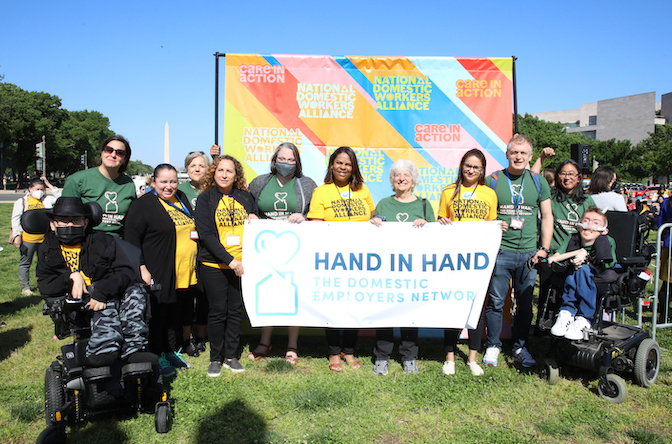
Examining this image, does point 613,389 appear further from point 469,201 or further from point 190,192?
point 190,192

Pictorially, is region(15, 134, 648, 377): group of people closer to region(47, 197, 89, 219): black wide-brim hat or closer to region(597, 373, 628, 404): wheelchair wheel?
region(597, 373, 628, 404): wheelchair wheel

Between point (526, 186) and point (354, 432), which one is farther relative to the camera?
point (526, 186)

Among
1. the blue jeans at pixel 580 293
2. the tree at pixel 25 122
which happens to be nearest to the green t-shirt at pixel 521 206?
the blue jeans at pixel 580 293

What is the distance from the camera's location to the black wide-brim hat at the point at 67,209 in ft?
9.84

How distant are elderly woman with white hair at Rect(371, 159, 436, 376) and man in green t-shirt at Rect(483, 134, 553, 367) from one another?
29.7 inches

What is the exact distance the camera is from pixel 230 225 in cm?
404

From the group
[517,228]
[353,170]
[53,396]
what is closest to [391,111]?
[353,170]

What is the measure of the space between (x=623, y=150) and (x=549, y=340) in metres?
60.1

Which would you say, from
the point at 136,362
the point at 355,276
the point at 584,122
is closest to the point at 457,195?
the point at 355,276

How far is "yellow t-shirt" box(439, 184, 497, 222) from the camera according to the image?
410 cm

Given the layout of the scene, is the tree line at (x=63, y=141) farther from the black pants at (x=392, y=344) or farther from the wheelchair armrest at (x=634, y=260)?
the black pants at (x=392, y=344)

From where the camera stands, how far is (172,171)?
14.0 ft

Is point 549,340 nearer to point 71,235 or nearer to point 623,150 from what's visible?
point 71,235

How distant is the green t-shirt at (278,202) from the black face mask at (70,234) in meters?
1.62
